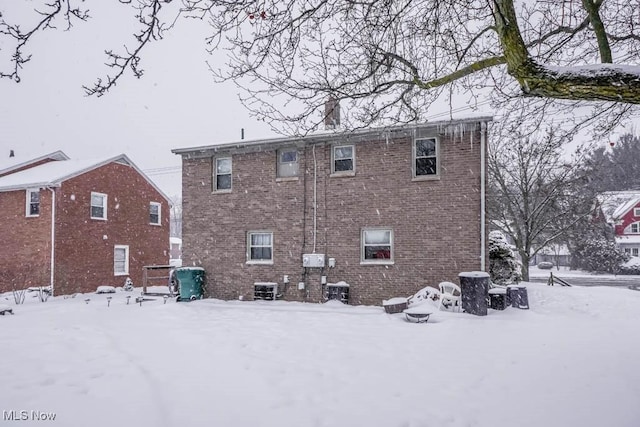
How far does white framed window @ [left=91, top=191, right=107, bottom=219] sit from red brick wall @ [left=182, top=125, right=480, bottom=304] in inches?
286

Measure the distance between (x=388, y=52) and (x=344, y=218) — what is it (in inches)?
316

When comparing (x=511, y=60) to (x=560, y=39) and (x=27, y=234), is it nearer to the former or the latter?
(x=560, y=39)

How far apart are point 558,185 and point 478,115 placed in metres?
8.96

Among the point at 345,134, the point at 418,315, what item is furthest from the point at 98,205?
the point at 418,315

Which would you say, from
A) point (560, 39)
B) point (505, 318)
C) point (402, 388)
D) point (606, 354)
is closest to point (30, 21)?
point (402, 388)

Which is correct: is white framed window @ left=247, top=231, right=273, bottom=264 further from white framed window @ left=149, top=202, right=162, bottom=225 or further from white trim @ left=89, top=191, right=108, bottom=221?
white framed window @ left=149, top=202, right=162, bottom=225

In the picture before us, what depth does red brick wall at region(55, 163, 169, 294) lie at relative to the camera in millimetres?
18531

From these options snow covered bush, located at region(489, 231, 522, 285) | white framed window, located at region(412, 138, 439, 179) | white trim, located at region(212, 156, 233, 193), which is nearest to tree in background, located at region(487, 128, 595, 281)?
snow covered bush, located at region(489, 231, 522, 285)

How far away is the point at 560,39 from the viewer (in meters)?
7.47

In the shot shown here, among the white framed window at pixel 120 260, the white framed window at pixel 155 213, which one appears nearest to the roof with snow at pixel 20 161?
the white framed window at pixel 155 213

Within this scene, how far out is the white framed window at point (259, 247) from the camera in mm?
14570

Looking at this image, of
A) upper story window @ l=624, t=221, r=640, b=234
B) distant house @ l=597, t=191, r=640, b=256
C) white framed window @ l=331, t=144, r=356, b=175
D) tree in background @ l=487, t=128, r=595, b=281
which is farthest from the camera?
upper story window @ l=624, t=221, r=640, b=234

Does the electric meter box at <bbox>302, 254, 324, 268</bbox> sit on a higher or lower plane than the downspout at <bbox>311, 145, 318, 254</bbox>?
lower

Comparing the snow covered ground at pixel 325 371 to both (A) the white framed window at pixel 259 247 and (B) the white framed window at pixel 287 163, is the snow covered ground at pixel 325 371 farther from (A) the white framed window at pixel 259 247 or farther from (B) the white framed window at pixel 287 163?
(B) the white framed window at pixel 287 163
